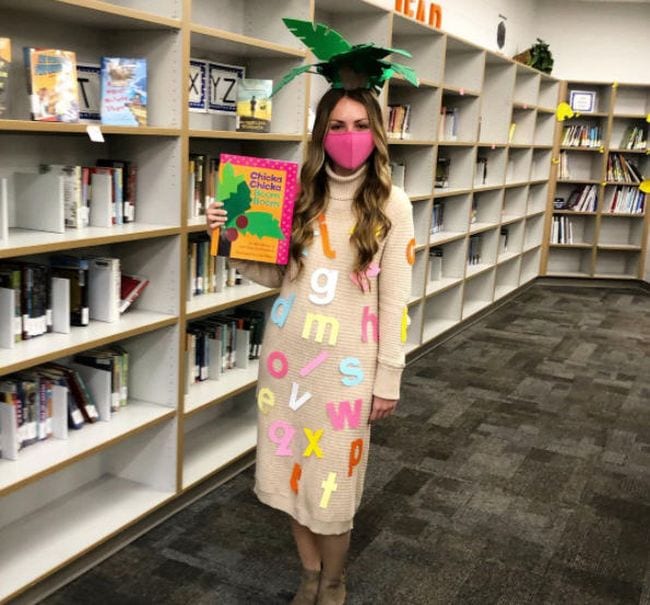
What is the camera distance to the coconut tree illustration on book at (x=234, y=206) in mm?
2010

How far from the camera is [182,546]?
8.47 feet

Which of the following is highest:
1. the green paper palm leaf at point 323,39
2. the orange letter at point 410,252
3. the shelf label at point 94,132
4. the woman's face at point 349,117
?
the green paper palm leaf at point 323,39

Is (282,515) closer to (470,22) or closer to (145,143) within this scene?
(145,143)

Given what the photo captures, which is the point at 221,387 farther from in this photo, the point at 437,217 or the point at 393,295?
the point at 437,217

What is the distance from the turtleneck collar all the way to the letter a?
0.92 ft

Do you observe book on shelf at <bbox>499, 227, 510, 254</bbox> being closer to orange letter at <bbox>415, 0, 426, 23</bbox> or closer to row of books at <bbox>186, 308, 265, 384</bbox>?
orange letter at <bbox>415, 0, 426, 23</bbox>

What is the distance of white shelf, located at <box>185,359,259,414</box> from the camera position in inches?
114

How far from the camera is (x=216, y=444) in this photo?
323 cm

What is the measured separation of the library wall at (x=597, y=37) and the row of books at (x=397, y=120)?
436 cm

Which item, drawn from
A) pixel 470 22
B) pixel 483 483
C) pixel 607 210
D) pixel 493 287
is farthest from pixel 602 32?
pixel 483 483

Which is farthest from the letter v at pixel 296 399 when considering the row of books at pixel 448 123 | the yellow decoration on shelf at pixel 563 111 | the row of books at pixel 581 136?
the row of books at pixel 581 136

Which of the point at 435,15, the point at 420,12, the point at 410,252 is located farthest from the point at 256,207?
the point at 435,15

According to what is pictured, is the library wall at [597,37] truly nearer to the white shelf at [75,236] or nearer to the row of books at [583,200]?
the row of books at [583,200]

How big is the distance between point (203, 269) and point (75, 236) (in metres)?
0.83
